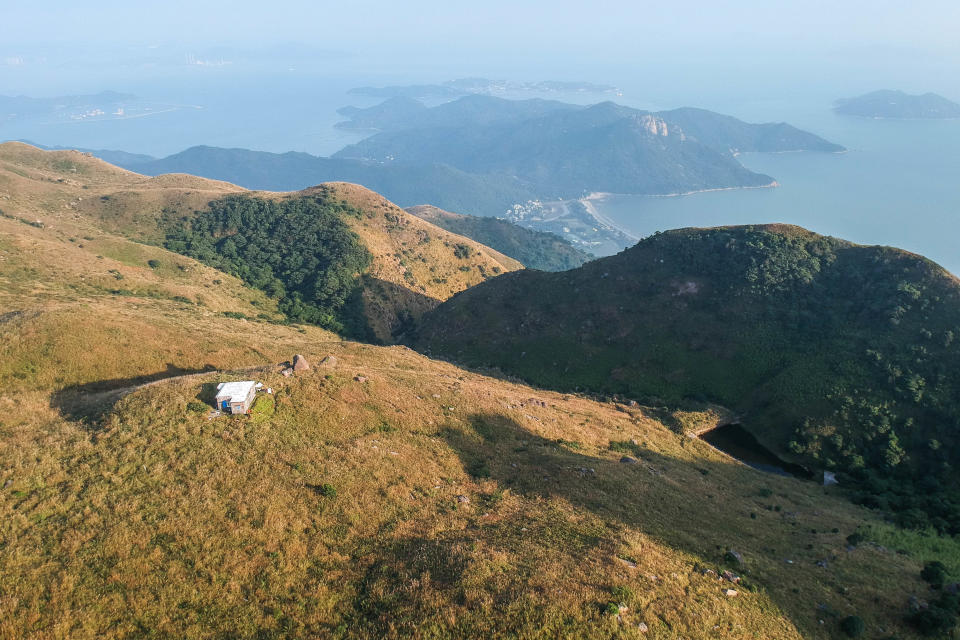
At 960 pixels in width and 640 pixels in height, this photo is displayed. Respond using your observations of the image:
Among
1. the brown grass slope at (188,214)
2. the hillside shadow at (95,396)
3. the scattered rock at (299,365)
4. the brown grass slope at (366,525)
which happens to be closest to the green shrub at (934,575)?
the brown grass slope at (366,525)

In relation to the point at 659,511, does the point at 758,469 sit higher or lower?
lower

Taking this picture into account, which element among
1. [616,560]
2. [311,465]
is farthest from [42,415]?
[616,560]

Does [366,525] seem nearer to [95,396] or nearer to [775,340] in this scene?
[95,396]

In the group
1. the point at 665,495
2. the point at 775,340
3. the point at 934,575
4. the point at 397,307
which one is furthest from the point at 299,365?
the point at 397,307

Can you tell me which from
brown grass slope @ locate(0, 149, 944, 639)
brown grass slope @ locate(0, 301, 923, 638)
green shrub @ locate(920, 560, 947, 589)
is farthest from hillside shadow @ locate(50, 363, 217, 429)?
green shrub @ locate(920, 560, 947, 589)

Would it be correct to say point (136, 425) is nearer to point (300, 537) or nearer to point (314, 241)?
point (300, 537)

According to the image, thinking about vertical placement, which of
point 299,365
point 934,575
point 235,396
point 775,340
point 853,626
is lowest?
point 775,340
